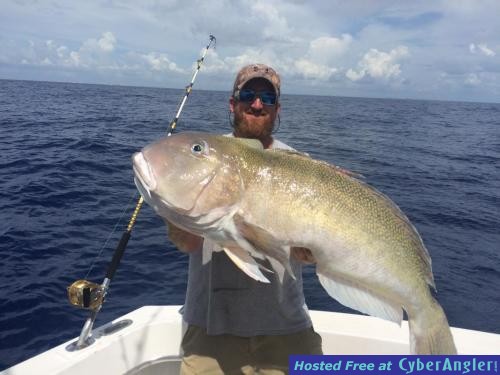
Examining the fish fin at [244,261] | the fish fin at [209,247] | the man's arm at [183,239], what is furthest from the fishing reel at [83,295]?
the fish fin at [244,261]

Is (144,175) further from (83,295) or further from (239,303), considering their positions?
(83,295)

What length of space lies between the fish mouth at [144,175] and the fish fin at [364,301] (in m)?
1.30

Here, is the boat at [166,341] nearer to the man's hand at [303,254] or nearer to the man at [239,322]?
the man at [239,322]

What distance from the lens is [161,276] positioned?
858cm

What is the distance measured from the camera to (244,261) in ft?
8.09

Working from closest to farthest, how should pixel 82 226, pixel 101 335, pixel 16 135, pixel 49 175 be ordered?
pixel 101 335 < pixel 82 226 < pixel 49 175 < pixel 16 135

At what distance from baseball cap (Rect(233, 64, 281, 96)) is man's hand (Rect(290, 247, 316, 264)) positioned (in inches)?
64.7

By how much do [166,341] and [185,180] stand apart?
263 cm

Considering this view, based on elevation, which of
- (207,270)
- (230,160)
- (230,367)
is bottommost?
(230,367)

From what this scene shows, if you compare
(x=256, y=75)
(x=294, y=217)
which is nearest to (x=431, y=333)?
(x=294, y=217)

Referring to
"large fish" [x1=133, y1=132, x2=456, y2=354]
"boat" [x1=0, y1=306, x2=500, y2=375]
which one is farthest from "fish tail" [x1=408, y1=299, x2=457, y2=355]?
"boat" [x1=0, y1=306, x2=500, y2=375]

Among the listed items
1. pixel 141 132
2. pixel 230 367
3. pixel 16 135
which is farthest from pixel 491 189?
pixel 16 135

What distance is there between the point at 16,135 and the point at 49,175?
9670 millimetres

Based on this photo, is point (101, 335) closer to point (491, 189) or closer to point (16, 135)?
point (491, 189)
